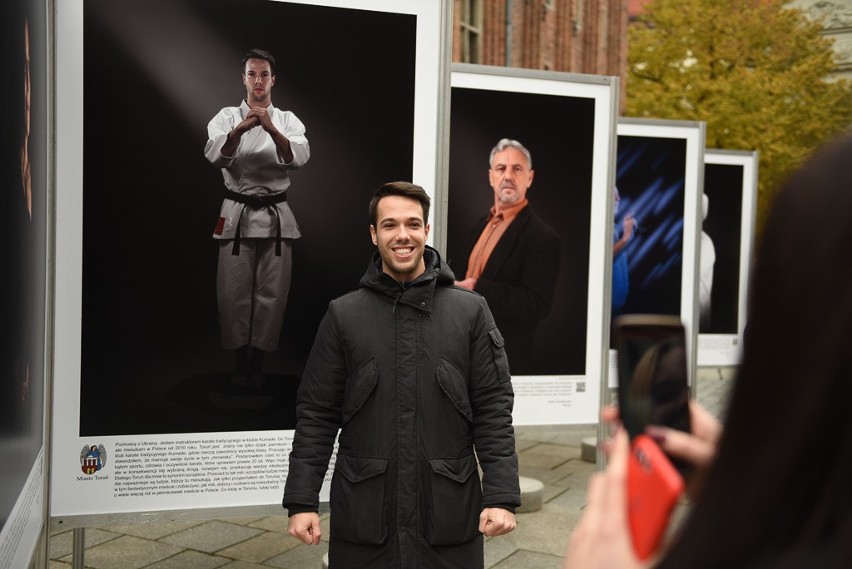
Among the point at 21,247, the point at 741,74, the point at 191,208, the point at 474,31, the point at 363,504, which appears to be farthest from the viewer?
the point at 474,31

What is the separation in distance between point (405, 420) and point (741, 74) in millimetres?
18840

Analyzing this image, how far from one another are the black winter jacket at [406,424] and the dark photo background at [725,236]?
22.0 ft

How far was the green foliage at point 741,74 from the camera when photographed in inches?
806

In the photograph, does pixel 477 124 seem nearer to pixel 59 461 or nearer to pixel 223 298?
pixel 223 298

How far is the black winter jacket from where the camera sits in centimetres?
357

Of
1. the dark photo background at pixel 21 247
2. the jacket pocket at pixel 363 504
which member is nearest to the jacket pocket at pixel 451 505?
the jacket pocket at pixel 363 504

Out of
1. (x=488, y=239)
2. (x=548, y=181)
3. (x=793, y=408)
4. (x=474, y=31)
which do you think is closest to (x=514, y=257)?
(x=488, y=239)

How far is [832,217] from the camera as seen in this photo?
85 cm

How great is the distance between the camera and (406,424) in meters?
3.60

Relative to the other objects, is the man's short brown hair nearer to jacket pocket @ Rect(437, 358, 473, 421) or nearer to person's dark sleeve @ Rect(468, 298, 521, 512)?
person's dark sleeve @ Rect(468, 298, 521, 512)

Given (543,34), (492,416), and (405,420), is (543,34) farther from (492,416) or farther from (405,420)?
(405,420)

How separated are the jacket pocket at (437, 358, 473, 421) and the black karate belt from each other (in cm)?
87

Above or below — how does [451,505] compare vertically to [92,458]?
below

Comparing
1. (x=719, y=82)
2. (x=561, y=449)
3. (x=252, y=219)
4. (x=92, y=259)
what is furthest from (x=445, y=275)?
(x=719, y=82)
